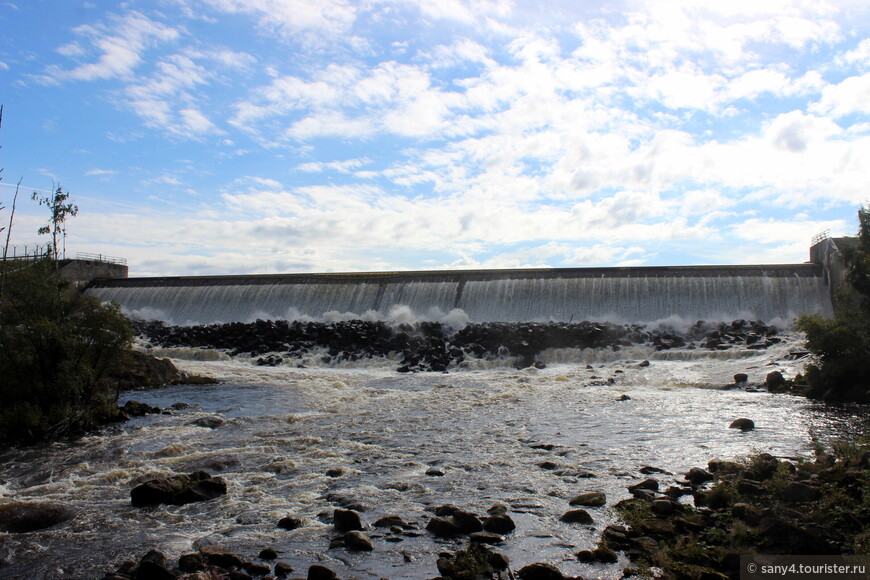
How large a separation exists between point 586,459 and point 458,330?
22.1 metres

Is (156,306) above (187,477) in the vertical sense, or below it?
above

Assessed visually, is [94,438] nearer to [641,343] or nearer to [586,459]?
[586,459]

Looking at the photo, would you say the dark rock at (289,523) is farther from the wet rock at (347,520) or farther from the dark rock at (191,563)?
the dark rock at (191,563)

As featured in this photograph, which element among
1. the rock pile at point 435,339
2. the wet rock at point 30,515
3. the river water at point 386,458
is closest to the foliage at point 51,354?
the river water at point 386,458

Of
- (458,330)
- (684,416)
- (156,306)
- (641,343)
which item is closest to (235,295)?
(156,306)

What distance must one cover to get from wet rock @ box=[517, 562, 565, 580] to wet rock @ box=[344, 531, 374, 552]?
188cm

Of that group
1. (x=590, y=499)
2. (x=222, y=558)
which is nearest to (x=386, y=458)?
(x=590, y=499)

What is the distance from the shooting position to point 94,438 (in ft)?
43.7

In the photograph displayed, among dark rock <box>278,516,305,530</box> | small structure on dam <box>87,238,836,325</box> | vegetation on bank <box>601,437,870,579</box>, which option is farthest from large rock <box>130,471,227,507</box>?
small structure on dam <box>87,238,836,325</box>

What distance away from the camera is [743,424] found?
1305 centimetres

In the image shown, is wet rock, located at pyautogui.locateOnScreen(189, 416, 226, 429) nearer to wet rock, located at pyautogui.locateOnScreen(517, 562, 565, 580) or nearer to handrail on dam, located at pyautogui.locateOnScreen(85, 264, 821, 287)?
wet rock, located at pyautogui.locateOnScreen(517, 562, 565, 580)

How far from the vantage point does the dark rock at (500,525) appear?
23.7 feet

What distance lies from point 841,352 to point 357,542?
16.6m

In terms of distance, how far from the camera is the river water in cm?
701
